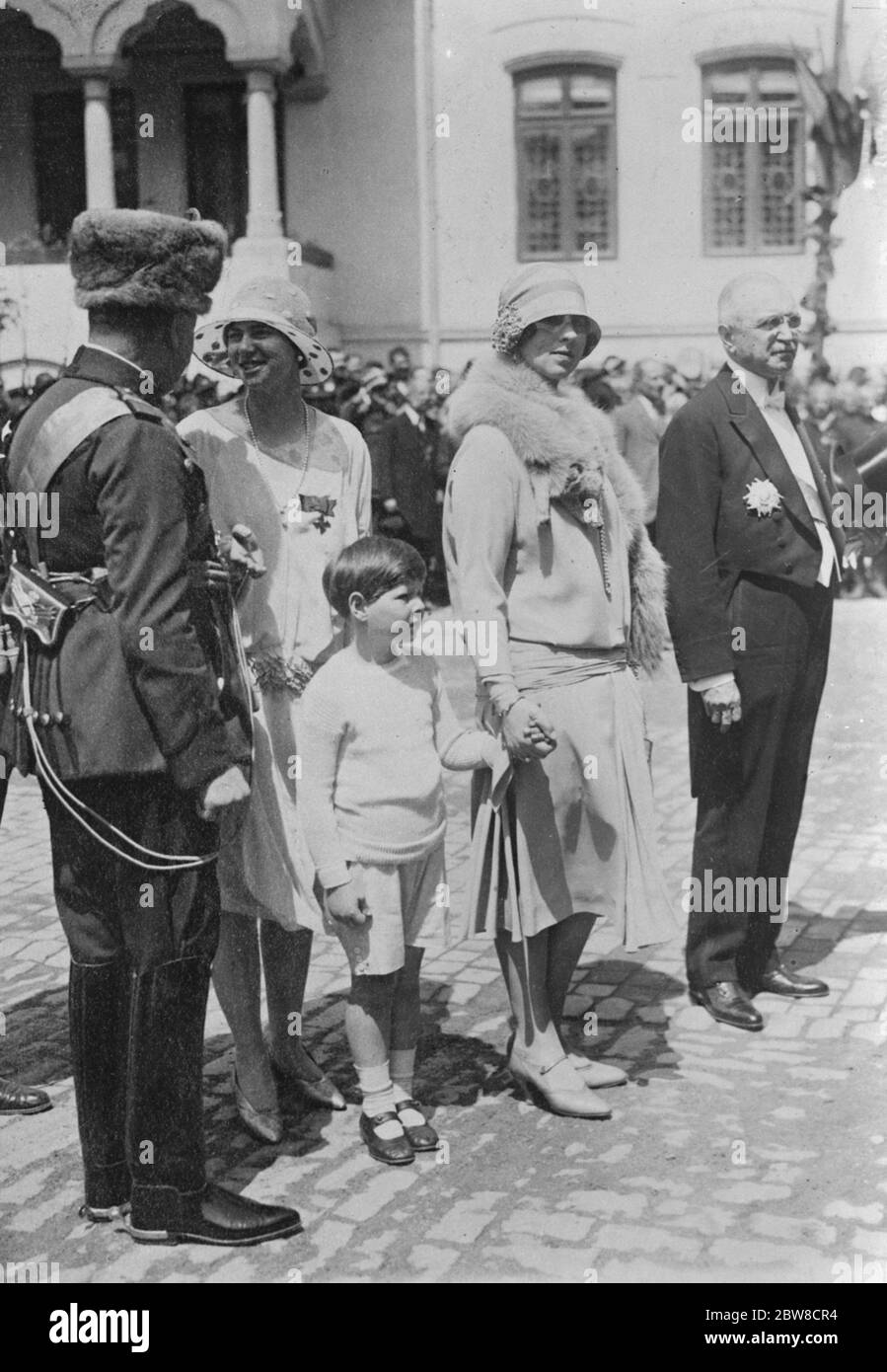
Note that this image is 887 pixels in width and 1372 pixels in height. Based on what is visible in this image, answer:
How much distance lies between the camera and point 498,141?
1659 centimetres

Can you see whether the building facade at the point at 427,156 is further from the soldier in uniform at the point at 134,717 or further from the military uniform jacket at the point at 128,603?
the military uniform jacket at the point at 128,603

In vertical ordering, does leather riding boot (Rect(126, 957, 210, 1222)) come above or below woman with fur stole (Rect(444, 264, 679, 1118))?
below

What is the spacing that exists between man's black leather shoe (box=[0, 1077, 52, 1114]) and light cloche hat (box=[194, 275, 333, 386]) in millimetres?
1895

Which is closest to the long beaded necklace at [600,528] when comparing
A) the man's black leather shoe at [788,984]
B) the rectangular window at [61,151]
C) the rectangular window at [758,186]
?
the man's black leather shoe at [788,984]

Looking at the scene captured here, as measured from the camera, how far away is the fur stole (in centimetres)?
398

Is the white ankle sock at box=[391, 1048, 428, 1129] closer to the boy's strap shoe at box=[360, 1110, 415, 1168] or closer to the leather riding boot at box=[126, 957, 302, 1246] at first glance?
the boy's strap shoe at box=[360, 1110, 415, 1168]

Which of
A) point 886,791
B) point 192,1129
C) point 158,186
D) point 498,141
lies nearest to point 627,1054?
point 192,1129

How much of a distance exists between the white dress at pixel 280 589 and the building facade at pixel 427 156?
1050 centimetres

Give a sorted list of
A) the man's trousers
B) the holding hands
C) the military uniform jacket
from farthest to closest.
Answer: the man's trousers, the holding hands, the military uniform jacket

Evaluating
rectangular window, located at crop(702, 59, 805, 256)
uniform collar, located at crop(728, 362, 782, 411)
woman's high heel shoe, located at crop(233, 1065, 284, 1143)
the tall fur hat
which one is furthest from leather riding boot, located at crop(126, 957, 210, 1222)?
rectangular window, located at crop(702, 59, 805, 256)

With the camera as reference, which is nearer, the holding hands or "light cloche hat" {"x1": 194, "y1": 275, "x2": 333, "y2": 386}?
the holding hands

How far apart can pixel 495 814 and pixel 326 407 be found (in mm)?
9449

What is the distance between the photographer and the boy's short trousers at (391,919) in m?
3.73
